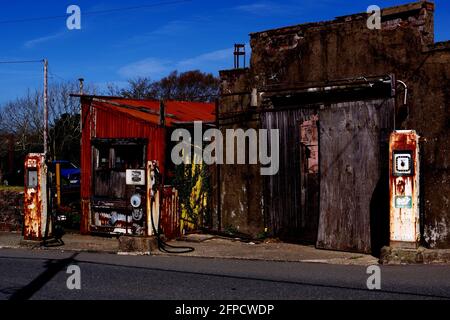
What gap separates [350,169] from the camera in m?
13.0

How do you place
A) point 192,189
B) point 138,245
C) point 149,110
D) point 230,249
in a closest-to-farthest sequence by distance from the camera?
point 138,245, point 230,249, point 192,189, point 149,110

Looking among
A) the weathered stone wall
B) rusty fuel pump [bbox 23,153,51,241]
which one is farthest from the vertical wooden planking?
the weathered stone wall

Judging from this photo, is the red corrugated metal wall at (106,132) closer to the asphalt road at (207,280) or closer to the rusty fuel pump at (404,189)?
the asphalt road at (207,280)

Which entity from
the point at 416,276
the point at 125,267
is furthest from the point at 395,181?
the point at 125,267

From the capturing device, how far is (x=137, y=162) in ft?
53.4

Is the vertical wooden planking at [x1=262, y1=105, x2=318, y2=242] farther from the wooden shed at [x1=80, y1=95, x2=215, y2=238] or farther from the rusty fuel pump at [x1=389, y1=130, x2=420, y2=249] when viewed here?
the rusty fuel pump at [x1=389, y1=130, x2=420, y2=249]

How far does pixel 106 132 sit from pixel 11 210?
159 inches

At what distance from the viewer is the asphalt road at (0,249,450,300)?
8.43m

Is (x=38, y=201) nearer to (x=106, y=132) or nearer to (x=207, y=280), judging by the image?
(x=106, y=132)

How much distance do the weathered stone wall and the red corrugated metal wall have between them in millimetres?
2375

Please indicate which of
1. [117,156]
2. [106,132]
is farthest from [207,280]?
[106,132]

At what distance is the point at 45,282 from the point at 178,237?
239 inches

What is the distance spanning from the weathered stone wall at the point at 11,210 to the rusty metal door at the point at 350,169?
356 inches

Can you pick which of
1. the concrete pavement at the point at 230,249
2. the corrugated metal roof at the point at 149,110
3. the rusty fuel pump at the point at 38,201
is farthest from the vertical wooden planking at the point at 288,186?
the rusty fuel pump at the point at 38,201
